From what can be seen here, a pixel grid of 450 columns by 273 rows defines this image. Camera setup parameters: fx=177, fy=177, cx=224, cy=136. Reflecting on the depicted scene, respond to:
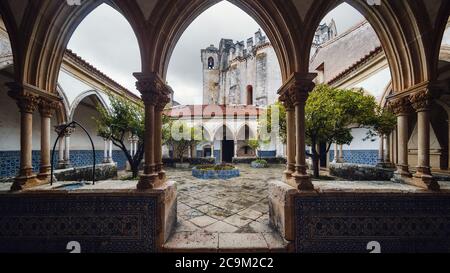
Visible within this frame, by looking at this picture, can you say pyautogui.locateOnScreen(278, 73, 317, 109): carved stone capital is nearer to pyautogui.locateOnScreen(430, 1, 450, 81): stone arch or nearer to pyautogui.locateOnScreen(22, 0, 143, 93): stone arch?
pyautogui.locateOnScreen(430, 1, 450, 81): stone arch

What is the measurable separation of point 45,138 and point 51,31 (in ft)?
6.98

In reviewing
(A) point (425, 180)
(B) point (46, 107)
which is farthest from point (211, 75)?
(A) point (425, 180)

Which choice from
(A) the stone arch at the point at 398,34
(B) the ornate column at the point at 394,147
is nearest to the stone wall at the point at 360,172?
(B) the ornate column at the point at 394,147

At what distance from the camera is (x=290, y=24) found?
3146mm

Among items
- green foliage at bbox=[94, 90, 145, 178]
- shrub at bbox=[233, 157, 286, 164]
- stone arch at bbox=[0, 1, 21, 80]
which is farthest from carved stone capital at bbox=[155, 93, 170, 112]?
shrub at bbox=[233, 157, 286, 164]

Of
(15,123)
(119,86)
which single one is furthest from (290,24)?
(119,86)

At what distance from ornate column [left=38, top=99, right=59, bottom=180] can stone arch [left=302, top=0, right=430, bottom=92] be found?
5.22 meters

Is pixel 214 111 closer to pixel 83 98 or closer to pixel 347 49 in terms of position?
pixel 83 98

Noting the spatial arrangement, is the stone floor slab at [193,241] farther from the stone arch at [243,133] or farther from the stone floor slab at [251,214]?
the stone arch at [243,133]

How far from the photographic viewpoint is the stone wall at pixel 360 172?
5.99 metres

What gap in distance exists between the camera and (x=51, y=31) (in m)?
3.44

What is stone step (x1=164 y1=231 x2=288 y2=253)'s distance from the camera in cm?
270
